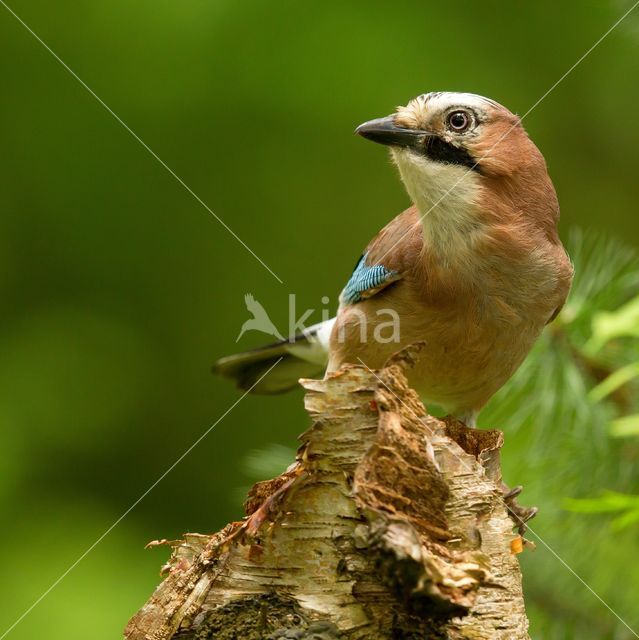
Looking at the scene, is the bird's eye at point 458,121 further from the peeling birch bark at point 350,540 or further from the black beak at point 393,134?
the peeling birch bark at point 350,540

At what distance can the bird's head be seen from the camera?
3150 millimetres

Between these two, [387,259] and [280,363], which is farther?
[280,363]

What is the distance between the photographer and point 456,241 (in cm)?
316

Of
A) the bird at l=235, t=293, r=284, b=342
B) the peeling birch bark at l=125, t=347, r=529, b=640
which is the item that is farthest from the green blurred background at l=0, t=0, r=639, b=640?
the peeling birch bark at l=125, t=347, r=529, b=640

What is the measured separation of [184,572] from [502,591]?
2.36 feet

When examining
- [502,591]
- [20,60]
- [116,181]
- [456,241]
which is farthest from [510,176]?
[20,60]

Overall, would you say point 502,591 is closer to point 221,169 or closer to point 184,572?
point 184,572

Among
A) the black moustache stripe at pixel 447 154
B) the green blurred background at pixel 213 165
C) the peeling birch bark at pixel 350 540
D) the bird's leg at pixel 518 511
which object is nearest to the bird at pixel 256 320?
the green blurred background at pixel 213 165

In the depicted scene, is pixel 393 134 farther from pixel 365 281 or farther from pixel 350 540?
pixel 350 540

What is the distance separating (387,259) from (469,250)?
1.32 feet

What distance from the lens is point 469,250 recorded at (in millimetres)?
3145

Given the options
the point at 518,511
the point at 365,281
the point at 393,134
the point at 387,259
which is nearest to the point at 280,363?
the point at 365,281

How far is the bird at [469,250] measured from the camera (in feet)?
10.3

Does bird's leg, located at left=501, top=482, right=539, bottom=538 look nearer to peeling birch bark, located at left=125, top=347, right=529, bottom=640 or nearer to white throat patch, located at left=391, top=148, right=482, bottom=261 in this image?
peeling birch bark, located at left=125, top=347, right=529, bottom=640
